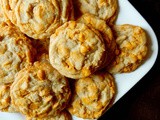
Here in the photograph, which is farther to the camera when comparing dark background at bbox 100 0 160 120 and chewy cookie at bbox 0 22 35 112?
dark background at bbox 100 0 160 120

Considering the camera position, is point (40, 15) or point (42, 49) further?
point (42, 49)

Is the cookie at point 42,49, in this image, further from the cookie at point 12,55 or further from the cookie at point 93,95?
the cookie at point 93,95

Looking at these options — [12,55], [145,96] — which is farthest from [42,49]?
[145,96]

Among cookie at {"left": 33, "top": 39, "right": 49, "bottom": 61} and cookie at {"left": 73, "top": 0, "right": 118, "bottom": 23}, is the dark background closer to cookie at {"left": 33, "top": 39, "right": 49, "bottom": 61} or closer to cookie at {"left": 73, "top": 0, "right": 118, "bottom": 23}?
cookie at {"left": 73, "top": 0, "right": 118, "bottom": 23}

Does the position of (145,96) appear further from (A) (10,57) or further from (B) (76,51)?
(A) (10,57)

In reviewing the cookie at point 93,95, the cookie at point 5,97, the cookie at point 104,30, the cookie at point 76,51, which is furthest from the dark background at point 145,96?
the cookie at point 5,97

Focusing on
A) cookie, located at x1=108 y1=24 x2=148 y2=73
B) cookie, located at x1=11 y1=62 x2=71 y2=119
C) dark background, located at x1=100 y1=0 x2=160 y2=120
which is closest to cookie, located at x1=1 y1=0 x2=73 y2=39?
cookie, located at x1=11 y1=62 x2=71 y2=119
